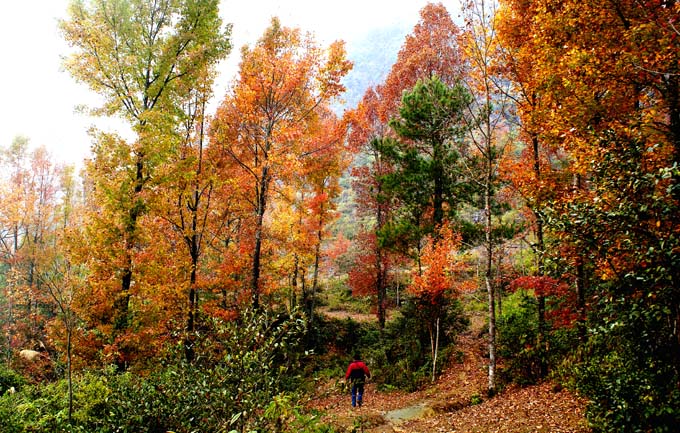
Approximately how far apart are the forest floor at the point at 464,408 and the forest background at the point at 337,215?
1.92 ft

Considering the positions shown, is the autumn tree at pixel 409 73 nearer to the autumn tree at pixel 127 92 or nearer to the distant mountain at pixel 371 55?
the autumn tree at pixel 127 92

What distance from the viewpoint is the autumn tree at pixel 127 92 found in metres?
8.81

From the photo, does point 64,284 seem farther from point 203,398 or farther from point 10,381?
point 10,381

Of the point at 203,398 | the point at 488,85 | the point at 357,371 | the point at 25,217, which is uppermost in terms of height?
the point at 488,85

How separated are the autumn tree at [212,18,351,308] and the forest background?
0.07m

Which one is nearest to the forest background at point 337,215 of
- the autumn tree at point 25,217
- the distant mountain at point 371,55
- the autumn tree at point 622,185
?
the autumn tree at point 622,185

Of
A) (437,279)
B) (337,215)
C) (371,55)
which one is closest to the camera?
(437,279)

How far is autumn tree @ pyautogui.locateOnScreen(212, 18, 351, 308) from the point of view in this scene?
12.1m

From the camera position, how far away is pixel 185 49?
32.6 ft

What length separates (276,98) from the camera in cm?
1266

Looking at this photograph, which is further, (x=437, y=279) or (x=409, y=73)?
(x=409, y=73)

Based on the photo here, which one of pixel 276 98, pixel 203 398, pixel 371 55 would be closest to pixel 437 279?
pixel 276 98

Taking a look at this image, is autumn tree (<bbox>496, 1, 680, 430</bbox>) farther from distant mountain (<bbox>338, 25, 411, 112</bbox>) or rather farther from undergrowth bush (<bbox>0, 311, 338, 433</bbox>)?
distant mountain (<bbox>338, 25, 411, 112</bbox>)

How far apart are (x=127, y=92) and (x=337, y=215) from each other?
1109 cm
